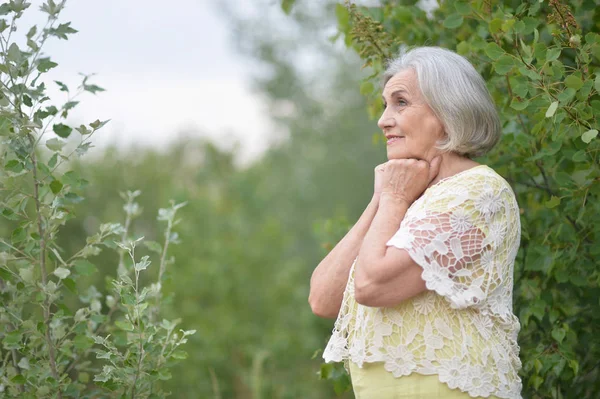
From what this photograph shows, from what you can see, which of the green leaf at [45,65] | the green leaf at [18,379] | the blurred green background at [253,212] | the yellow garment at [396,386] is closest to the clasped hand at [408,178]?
the yellow garment at [396,386]

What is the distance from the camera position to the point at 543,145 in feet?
11.1

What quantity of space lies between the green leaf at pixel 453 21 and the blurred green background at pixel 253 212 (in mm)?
8462

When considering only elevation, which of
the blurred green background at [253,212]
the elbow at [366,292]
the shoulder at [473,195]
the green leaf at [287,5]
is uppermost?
the blurred green background at [253,212]

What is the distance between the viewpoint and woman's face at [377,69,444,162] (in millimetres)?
2682

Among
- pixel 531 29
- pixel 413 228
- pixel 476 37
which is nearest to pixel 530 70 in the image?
pixel 531 29

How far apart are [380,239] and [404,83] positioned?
69 cm

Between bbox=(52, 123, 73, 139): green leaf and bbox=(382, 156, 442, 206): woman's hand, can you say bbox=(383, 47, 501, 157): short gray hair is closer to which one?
bbox=(382, 156, 442, 206): woman's hand

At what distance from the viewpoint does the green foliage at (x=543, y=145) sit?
9.31 ft

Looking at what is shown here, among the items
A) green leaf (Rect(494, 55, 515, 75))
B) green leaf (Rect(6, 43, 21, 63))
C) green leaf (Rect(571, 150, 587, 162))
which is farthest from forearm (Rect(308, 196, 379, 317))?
green leaf (Rect(6, 43, 21, 63))

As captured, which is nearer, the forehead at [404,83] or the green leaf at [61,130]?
the forehead at [404,83]

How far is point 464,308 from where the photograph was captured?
2.38m

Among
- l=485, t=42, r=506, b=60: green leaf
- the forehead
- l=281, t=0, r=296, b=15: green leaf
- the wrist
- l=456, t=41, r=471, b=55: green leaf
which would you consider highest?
l=281, t=0, r=296, b=15: green leaf

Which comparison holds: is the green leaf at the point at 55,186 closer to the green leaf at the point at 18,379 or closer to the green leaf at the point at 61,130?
the green leaf at the point at 61,130

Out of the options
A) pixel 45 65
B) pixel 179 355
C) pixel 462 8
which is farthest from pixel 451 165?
pixel 45 65
